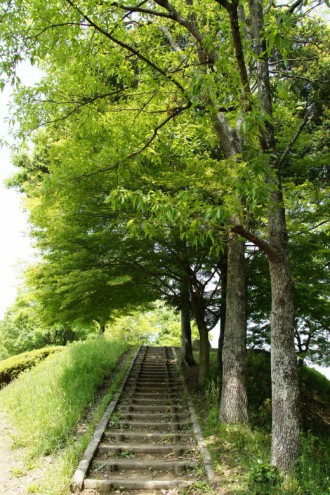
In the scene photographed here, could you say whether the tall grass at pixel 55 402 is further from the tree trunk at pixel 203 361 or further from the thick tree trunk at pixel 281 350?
the thick tree trunk at pixel 281 350

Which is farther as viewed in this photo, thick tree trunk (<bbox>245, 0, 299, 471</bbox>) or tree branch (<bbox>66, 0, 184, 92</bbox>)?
thick tree trunk (<bbox>245, 0, 299, 471</bbox>)

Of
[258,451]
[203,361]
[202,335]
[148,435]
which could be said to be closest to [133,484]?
[148,435]

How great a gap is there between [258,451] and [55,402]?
495 cm

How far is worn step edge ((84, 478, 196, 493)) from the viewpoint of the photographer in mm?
5984

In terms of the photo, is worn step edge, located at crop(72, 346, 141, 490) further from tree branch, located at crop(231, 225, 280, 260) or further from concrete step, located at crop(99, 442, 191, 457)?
tree branch, located at crop(231, 225, 280, 260)

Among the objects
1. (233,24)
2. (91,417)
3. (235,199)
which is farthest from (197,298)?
(233,24)

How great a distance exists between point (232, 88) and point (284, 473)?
558cm

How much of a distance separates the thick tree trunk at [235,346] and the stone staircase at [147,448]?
3.21ft

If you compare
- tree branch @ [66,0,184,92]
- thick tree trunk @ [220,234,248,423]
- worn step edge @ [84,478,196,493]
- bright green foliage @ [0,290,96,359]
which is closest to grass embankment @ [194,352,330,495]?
thick tree trunk @ [220,234,248,423]

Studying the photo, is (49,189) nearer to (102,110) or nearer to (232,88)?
(102,110)

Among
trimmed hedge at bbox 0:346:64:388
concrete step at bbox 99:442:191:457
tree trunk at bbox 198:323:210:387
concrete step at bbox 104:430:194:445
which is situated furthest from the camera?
trimmed hedge at bbox 0:346:64:388

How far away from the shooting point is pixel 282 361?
6117 millimetres

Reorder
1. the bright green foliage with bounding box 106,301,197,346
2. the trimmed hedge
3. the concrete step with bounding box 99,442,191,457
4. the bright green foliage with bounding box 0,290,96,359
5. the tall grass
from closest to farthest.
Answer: the concrete step with bounding box 99,442,191,457, the tall grass, the trimmed hedge, the bright green foliage with bounding box 0,290,96,359, the bright green foliage with bounding box 106,301,197,346

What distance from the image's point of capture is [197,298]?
12.5 m
